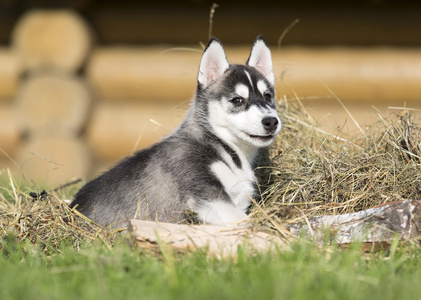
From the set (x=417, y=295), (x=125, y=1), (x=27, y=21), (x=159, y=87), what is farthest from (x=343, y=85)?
(x=417, y=295)

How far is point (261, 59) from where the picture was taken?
13.8 feet

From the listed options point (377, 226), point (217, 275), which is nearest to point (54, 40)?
point (377, 226)

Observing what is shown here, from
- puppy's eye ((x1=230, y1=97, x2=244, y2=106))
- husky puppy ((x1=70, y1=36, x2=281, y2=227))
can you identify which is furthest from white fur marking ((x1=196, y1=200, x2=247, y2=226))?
puppy's eye ((x1=230, y1=97, x2=244, y2=106))

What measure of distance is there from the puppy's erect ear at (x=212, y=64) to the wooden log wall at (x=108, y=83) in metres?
3.42

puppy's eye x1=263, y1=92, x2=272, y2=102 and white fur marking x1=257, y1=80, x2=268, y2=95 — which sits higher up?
white fur marking x1=257, y1=80, x2=268, y2=95

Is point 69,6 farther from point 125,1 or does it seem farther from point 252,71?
point 252,71

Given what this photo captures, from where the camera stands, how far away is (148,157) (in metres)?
3.78

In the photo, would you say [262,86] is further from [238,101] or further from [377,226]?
[377,226]

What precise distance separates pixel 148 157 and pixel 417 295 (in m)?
2.05

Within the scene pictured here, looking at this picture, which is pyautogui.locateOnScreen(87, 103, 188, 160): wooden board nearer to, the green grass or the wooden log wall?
the wooden log wall

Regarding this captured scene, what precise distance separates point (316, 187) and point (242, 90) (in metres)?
0.82

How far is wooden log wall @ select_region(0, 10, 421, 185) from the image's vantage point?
756cm

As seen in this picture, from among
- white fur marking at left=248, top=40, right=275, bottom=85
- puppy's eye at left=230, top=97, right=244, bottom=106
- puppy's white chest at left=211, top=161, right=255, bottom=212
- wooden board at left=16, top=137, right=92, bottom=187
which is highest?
white fur marking at left=248, top=40, right=275, bottom=85

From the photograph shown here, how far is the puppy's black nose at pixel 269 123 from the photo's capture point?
3584 mm
